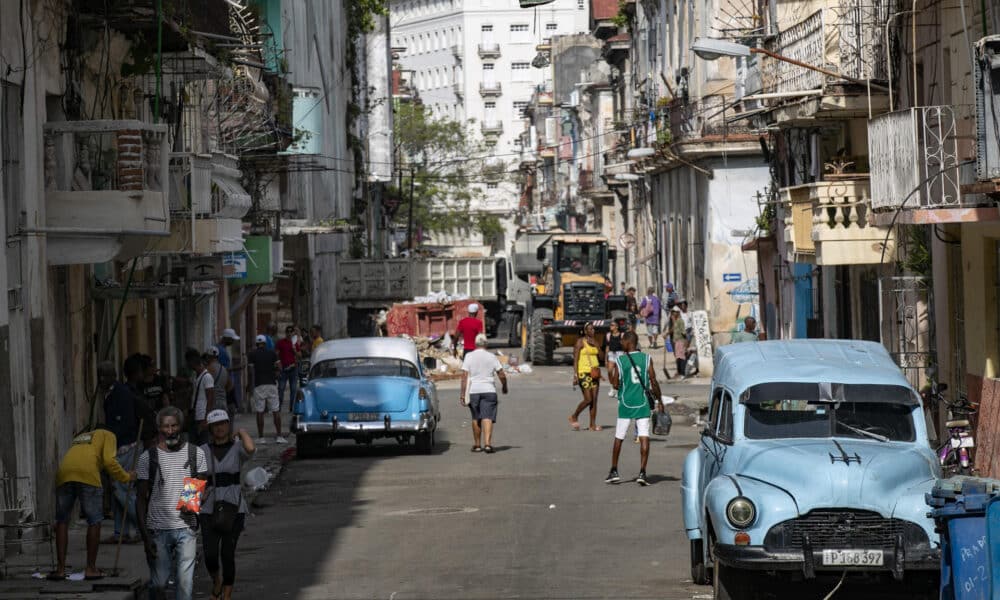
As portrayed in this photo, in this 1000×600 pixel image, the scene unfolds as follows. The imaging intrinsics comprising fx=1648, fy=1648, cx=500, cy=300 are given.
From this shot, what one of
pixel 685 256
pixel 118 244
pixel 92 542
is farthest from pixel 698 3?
pixel 92 542

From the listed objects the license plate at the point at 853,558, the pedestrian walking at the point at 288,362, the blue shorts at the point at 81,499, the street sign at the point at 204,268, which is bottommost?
the license plate at the point at 853,558

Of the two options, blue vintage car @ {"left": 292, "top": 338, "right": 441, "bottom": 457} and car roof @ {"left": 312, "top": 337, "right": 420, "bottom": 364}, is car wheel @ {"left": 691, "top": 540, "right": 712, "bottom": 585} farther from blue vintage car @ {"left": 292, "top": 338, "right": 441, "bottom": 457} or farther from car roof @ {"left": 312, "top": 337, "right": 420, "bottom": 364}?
car roof @ {"left": 312, "top": 337, "right": 420, "bottom": 364}

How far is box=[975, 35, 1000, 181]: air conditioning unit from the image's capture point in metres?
15.3

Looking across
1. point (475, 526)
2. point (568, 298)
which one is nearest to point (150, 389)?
point (475, 526)

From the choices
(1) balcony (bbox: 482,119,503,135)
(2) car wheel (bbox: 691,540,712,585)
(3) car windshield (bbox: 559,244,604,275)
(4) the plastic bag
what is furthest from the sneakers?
(1) balcony (bbox: 482,119,503,135)

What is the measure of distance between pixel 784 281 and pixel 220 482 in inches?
991

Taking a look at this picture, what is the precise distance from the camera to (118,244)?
705 inches

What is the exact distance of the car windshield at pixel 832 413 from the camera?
12633 mm

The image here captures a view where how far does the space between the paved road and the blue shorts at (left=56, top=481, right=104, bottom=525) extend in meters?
1.34

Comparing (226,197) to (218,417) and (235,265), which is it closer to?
(235,265)

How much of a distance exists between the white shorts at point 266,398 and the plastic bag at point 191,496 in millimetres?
14300

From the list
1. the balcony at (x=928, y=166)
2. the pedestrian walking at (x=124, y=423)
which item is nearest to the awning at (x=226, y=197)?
the pedestrian walking at (x=124, y=423)

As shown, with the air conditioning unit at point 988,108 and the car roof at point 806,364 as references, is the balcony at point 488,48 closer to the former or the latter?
the air conditioning unit at point 988,108

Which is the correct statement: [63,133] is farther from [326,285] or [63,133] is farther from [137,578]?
[326,285]
